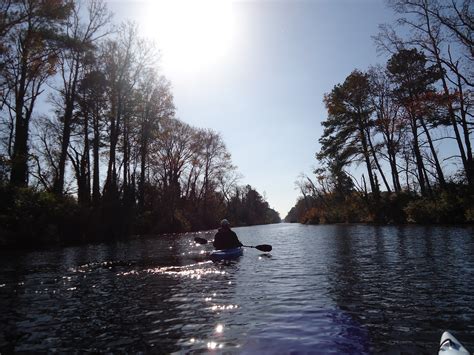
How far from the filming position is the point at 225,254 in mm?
14500

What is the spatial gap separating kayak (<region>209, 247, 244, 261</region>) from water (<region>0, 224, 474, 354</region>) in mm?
1872

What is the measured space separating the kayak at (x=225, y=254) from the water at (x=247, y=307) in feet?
6.14

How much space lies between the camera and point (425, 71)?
27234 mm

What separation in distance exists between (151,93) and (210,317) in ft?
103

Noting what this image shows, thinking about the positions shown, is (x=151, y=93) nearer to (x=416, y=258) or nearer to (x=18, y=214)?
(x=18, y=214)

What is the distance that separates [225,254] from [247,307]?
25.3ft

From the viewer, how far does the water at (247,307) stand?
5.04 meters

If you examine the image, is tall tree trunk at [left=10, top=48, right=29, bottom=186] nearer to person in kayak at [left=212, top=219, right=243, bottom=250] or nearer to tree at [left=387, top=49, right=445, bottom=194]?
person in kayak at [left=212, top=219, right=243, bottom=250]

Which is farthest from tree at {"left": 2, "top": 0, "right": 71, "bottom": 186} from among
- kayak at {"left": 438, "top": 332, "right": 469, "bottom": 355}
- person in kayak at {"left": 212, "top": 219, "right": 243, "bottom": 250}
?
kayak at {"left": 438, "top": 332, "right": 469, "bottom": 355}

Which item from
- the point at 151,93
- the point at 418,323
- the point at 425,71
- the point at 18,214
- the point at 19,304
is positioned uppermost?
the point at 151,93

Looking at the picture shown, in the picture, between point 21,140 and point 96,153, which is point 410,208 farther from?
point 21,140

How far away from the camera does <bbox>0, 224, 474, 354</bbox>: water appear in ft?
16.5

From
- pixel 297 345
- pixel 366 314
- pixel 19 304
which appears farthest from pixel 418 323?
pixel 19 304

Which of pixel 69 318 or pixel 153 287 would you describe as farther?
pixel 153 287
